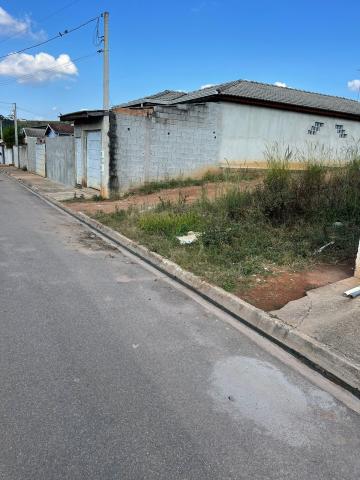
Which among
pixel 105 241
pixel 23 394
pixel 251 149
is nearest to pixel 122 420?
pixel 23 394

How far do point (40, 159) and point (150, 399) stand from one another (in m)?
26.8

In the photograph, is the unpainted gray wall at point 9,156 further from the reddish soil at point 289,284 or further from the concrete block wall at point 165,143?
the reddish soil at point 289,284

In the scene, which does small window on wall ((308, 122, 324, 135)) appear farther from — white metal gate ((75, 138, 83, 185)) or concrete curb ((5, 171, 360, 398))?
concrete curb ((5, 171, 360, 398))

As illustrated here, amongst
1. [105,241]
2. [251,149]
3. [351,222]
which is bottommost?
[105,241]

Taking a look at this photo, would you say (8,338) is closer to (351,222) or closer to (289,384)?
(289,384)

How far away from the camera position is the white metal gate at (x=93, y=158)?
622 inches

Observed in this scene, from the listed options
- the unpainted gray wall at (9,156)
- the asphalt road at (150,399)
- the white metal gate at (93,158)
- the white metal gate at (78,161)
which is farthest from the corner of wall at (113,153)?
→ the unpainted gray wall at (9,156)

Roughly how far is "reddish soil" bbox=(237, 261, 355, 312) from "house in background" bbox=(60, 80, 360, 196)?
9890 mm

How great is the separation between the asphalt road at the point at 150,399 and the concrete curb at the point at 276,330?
232mm

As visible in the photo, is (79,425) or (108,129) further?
(108,129)

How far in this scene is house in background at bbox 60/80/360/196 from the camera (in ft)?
47.2

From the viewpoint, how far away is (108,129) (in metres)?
13.6

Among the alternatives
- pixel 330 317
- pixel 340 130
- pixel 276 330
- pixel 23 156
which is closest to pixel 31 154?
pixel 23 156

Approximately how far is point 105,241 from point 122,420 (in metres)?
6.01
